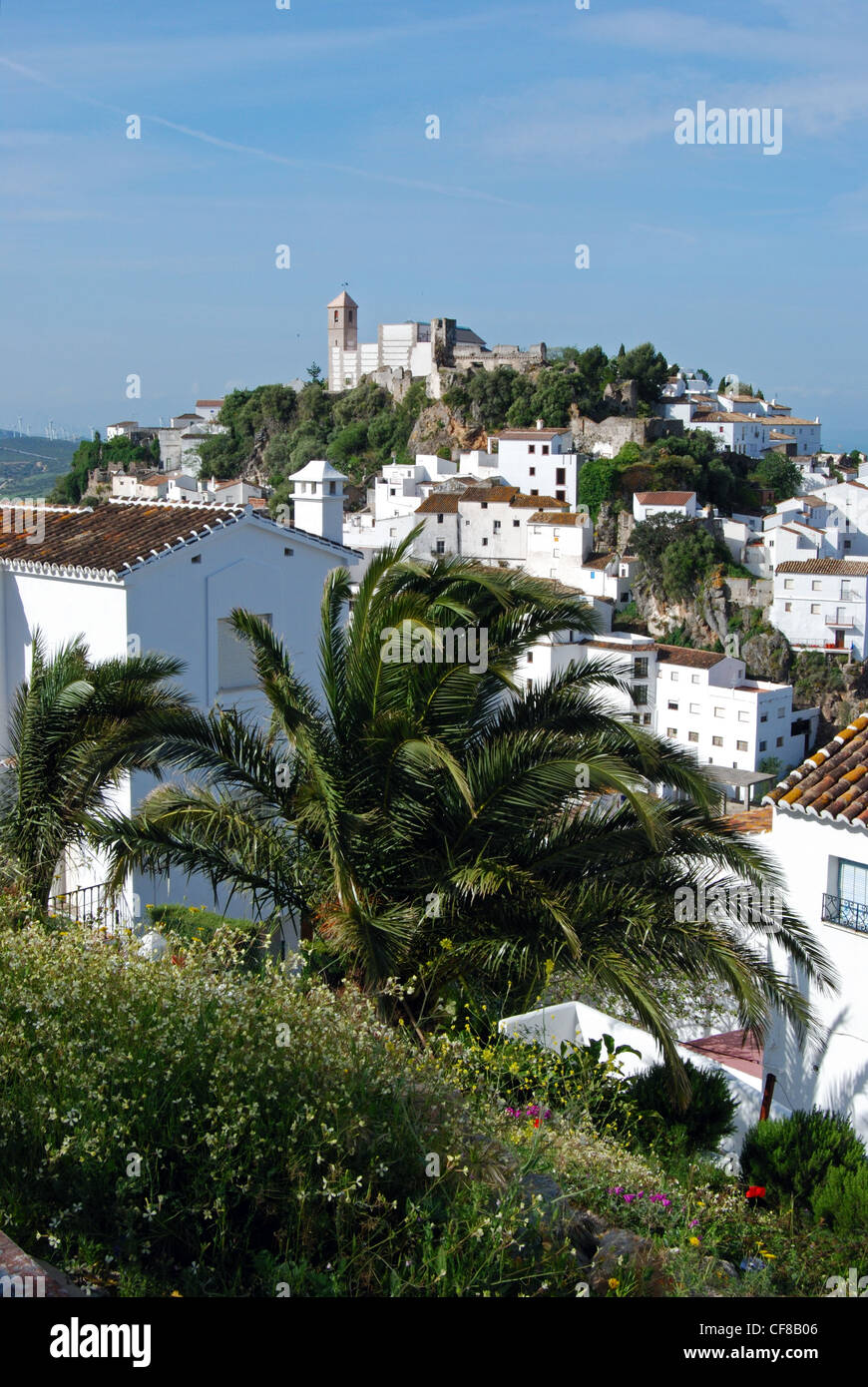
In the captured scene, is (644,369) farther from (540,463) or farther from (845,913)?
(845,913)

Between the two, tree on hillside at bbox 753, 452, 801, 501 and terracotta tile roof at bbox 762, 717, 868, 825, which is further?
tree on hillside at bbox 753, 452, 801, 501

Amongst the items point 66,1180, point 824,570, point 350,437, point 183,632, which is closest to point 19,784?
point 183,632

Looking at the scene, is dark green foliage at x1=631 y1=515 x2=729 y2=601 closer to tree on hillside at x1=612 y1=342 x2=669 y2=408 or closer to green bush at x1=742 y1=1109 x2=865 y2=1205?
tree on hillside at x1=612 y1=342 x2=669 y2=408

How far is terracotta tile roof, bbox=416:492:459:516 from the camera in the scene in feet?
251

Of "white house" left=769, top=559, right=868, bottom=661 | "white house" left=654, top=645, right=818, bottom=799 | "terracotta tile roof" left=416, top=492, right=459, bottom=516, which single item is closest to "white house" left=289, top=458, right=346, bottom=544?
"white house" left=654, top=645, right=818, bottom=799

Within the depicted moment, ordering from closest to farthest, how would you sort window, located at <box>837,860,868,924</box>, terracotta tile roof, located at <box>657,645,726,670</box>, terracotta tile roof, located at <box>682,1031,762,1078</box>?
1. window, located at <box>837,860,868,924</box>
2. terracotta tile roof, located at <box>682,1031,762,1078</box>
3. terracotta tile roof, located at <box>657,645,726,670</box>

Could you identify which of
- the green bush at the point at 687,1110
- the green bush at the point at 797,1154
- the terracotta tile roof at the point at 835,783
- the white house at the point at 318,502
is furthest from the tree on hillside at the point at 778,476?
the green bush at the point at 797,1154

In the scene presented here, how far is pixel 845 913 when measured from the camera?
11.1m

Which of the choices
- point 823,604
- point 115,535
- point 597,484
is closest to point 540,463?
point 597,484

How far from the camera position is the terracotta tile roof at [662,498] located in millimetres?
80000

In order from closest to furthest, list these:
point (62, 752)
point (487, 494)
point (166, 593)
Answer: point (62, 752), point (166, 593), point (487, 494)

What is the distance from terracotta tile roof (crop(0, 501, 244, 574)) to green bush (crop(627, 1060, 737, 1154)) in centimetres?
935

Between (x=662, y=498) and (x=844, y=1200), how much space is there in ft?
249

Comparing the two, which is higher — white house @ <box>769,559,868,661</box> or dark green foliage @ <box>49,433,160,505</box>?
dark green foliage @ <box>49,433,160,505</box>
